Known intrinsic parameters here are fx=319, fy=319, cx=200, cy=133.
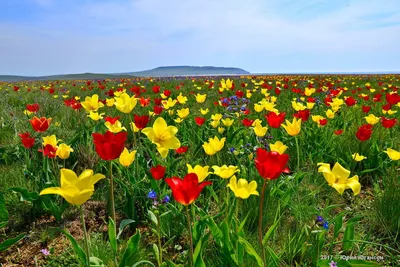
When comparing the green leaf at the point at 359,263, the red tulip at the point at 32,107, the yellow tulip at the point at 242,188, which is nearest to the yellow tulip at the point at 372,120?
the green leaf at the point at 359,263

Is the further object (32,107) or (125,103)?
(32,107)

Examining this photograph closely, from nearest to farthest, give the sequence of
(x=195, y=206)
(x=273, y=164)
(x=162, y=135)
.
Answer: (x=273, y=164)
(x=195, y=206)
(x=162, y=135)

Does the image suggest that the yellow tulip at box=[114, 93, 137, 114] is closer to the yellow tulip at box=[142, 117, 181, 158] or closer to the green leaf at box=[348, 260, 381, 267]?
the yellow tulip at box=[142, 117, 181, 158]

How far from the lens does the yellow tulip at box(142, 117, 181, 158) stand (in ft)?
6.39

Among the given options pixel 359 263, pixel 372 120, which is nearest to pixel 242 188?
pixel 359 263

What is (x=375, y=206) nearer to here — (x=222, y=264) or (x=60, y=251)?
(x=222, y=264)

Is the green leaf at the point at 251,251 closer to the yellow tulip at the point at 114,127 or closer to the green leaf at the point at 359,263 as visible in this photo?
the green leaf at the point at 359,263

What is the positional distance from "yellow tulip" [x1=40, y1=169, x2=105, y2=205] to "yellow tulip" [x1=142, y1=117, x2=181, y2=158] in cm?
76

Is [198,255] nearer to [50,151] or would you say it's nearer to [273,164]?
[273,164]

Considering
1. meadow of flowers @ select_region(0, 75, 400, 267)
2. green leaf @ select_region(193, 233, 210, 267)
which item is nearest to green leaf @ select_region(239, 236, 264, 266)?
meadow of flowers @ select_region(0, 75, 400, 267)

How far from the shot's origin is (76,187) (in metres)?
1.16

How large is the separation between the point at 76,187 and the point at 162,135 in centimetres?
87

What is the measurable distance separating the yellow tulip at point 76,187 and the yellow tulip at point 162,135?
758 mm

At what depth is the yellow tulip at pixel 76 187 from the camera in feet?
3.68
